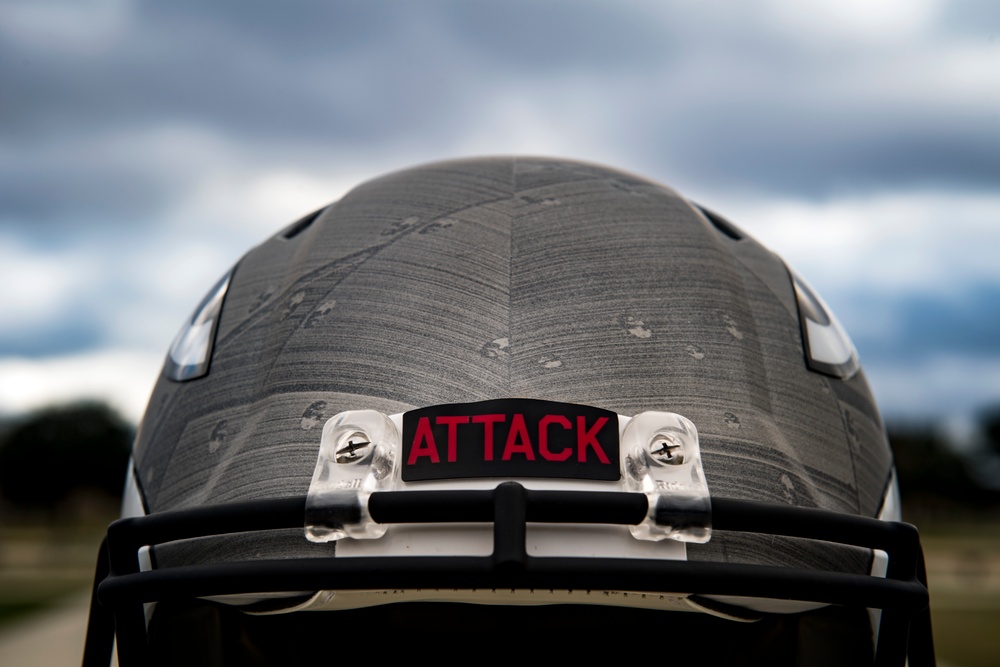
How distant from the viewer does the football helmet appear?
145 centimetres

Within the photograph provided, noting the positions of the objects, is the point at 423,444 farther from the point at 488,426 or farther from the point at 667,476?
the point at 667,476

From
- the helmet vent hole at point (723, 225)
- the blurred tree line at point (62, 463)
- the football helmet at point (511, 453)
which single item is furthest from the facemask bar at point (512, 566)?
the blurred tree line at point (62, 463)

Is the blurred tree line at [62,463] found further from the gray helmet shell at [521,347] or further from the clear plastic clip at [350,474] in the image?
the clear plastic clip at [350,474]

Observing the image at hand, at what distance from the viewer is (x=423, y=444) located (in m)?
1.56

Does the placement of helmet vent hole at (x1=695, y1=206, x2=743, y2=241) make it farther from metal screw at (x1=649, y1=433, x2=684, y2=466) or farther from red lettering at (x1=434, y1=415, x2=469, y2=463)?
red lettering at (x1=434, y1=415, x2=469, y2=463)

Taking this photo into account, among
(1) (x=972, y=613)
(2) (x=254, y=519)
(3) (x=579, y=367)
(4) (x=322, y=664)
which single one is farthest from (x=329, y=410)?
(1) (x=972, y=613)

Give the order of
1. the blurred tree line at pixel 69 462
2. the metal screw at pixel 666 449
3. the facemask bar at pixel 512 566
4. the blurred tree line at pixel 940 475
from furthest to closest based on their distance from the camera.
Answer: the blurred tree line at pixel 940 475 < the blurred tree line at pixel 69 462 < the metal screw at pixel 666 449 < the facemask bar at pixel 512 566

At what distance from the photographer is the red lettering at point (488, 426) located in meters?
1.54

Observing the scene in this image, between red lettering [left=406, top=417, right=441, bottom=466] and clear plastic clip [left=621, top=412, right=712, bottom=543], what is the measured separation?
27 cm

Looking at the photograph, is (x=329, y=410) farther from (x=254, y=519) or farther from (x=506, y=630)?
(x=506, y=630)

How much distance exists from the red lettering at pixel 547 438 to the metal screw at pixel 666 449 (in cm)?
12

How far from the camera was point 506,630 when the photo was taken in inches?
72.1

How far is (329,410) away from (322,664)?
51 centimetres

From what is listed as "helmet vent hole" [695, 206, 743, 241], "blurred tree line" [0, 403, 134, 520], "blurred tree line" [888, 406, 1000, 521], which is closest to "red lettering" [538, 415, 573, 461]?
"helmet vent hole" [695, 206, 743, 241]
